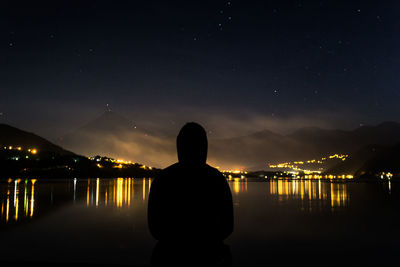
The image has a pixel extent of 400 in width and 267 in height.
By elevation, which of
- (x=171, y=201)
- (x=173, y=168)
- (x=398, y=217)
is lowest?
(x=398, y=217)

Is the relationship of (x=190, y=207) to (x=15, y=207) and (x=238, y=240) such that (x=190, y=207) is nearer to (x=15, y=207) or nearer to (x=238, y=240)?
(x=238, y=240)

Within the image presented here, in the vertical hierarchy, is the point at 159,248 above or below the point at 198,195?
below

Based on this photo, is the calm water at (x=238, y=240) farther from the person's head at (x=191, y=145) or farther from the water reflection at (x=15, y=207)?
the person's head at (x=191, y=145)

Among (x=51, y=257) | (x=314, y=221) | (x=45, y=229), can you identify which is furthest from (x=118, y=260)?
(x=314, y=221)

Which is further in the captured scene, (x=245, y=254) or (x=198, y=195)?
(x=245, y=254)

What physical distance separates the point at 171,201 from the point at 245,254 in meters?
12.3

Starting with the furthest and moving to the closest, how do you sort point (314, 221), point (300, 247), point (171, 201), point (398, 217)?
point (398, 217), point (314, 221), point (300, 247), point (171, 201)

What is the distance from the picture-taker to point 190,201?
103 inches

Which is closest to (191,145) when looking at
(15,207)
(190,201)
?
(190,201)

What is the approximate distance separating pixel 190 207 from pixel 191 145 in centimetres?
57

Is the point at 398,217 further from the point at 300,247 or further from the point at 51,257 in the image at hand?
the point at 51,257

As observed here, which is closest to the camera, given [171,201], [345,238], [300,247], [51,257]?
[171,201]

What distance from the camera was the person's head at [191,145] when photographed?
2770 mm

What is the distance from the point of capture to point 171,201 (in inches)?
104
